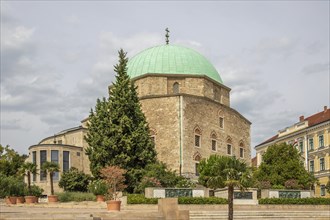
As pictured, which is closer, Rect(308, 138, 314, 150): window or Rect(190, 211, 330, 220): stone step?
Rect(190, 211, 330, 220): stone step

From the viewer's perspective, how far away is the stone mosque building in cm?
3984

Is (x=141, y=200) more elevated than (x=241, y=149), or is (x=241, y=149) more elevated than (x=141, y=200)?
(x=241, y=149)

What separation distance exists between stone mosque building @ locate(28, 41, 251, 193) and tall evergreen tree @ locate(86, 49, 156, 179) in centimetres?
494

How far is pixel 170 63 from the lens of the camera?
144 ft

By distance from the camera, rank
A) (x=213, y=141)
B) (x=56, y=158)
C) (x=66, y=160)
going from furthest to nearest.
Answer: (x=213, y=141), (x=66, y=160), (x=56, y=158)

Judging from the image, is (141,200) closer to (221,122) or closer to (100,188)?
(100,188)

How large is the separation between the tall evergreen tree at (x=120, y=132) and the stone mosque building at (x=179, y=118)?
4940 millimetres

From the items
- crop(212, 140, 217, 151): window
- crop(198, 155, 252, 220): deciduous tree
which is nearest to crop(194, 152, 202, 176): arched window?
crop(212, 140, 217, 151): window

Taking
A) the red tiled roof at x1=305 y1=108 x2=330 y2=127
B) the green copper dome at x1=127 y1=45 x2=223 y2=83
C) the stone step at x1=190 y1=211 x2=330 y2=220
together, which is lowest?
the stone step at x1=190 y1=211 x2=330 y2=220

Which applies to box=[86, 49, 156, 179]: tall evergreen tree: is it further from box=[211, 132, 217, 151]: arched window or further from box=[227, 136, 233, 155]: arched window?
box=[227, 136, 233, 155]: arched window

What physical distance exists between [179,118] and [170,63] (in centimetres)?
601

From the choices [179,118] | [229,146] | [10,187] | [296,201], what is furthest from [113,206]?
[229,146]

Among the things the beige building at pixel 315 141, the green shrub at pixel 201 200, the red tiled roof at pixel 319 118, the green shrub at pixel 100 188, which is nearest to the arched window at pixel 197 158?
the green shrub at pixel 100 188

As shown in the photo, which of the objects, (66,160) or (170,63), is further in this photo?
(170,63)
